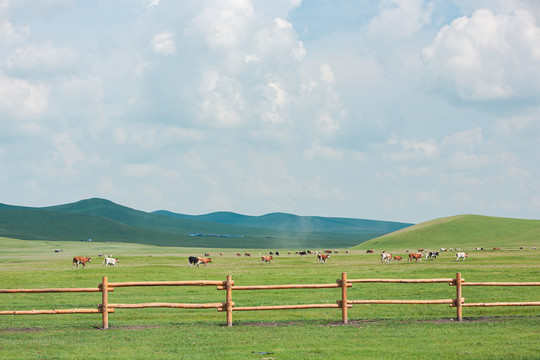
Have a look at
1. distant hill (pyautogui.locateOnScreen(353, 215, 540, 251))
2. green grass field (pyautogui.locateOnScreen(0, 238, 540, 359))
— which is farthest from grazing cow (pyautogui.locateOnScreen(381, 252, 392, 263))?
distant hill (pyautogui.locateOnScreen(353, 215, 540, 251))

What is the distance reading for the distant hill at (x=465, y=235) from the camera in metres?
133

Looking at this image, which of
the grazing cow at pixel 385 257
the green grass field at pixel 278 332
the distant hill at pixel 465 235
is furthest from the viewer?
the distant hill at pixel 465 235

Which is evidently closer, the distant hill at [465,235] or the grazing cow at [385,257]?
the grazing cow at [385,257]

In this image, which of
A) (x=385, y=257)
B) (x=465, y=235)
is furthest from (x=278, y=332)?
(x=465, y=235)

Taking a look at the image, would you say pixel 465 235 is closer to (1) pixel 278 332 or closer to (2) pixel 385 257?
(2) pixel 385 257

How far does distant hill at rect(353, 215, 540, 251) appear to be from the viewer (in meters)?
133

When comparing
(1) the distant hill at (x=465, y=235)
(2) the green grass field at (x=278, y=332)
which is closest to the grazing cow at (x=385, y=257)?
(2) the green grass field at (x=278, y=332)

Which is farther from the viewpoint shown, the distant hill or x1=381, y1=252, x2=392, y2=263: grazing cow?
the distant hill

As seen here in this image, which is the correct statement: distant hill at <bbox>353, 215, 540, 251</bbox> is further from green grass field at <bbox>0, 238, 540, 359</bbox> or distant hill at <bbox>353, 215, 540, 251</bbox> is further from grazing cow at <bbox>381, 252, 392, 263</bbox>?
green grass field at <bbox>0, 238, 540, 359</bbox>

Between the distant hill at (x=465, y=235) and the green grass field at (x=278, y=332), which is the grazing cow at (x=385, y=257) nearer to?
the green grass field at (x=278, y=332)

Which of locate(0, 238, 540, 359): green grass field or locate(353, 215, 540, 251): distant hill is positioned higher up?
locate(353, 215, 540, 251): distant hill

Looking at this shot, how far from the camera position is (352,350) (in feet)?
53.1

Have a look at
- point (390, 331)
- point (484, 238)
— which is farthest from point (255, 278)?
point (484, 238)

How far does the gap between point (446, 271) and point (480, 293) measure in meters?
17.7
